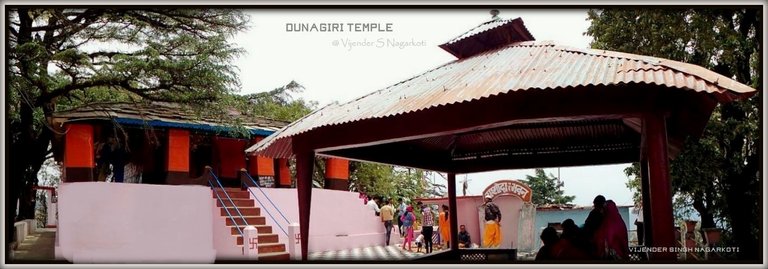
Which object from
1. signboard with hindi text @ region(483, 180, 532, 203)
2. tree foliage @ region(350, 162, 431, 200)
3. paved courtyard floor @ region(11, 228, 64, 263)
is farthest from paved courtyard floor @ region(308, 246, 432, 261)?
tree foliage @ region(350, 162, 431, 200)

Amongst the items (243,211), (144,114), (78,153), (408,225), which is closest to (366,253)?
(408,225)

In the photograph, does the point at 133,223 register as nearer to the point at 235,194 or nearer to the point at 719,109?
the point at 235,194

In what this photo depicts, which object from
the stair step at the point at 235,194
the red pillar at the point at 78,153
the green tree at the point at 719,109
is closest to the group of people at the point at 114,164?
the red pillar at the point at 78,153

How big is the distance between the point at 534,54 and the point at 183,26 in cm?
765

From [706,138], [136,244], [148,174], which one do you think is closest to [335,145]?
[136,244]

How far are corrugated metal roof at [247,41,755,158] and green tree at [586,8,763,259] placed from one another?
14.2 feet

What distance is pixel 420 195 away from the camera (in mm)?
33062

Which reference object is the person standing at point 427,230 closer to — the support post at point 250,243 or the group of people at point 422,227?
the group of people at point 422,227

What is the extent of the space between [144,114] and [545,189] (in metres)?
26.9

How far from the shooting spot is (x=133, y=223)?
40.6 ft

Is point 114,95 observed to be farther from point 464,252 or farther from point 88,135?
point 464,252

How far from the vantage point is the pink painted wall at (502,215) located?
17844 millimetres

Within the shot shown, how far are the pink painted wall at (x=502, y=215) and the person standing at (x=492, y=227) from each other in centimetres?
102

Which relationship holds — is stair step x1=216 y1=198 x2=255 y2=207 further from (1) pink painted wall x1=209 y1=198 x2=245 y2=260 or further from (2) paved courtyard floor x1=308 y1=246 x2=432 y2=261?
(2) paved courtyard floor x1=308 y1=246 x2=432 y2=261
